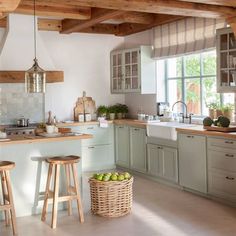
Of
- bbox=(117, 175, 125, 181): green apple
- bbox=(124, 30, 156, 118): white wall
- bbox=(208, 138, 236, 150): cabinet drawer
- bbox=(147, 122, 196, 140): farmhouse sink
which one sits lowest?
bbox=(117, 175, 125, 181): green apple

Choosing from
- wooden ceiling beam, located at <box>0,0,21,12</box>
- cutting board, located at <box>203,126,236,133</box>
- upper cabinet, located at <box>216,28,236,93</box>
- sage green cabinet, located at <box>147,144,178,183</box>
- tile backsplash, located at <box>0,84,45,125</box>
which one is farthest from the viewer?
tile backsplash, located at <box>0,84,45,125</box>

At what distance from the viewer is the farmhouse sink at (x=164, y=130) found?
5.92m

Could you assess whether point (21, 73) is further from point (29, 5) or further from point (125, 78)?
point (125, 78)

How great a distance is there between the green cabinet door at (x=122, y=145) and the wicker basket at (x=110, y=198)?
2.55 m

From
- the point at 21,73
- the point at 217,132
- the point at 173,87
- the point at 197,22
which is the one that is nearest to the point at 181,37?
the point at 197,22

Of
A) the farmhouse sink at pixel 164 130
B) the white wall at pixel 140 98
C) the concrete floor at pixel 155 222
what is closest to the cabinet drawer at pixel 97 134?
the white wall at pixel 140 98


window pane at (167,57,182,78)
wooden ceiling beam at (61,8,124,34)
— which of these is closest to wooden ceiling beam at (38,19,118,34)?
wooden ceiling beam at (61,8,124,34)

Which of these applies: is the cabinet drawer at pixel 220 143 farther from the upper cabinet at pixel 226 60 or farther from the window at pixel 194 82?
the window at pixel 194 82

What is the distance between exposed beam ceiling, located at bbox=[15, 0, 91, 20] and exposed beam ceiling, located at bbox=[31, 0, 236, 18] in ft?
4.43

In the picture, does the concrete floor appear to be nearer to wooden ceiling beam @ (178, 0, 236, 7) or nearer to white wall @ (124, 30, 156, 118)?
wooden ceiling beam @ (178, 0, 236, 7)

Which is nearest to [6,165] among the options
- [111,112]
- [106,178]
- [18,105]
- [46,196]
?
[46,196]

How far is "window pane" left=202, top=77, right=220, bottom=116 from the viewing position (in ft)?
20.8

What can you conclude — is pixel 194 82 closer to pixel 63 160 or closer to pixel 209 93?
pixel 209 93

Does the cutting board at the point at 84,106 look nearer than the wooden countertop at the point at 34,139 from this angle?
No
